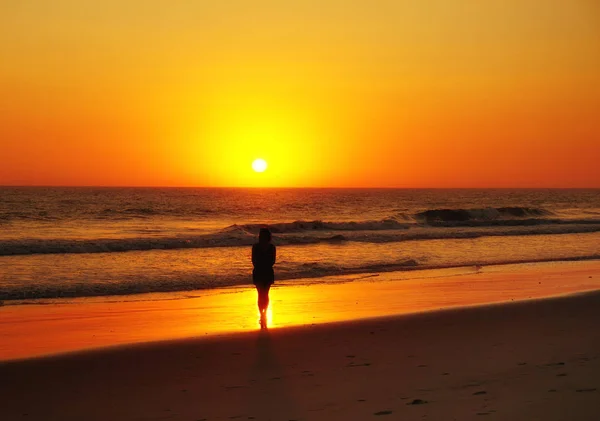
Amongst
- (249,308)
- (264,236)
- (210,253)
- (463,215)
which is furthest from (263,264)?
(463,215)

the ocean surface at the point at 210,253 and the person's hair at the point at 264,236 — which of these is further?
the ocean surface at the point at 210,253

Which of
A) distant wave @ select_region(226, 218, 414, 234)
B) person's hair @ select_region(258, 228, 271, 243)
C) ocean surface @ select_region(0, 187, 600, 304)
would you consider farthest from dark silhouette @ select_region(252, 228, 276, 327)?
distant wave @ select_region(226, 218, 414, 234)

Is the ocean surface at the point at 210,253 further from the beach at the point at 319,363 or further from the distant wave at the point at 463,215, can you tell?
the distant wave at the point at 463,215

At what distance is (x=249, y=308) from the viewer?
1441 cm

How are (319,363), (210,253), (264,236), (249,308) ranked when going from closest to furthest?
1. (319,363)
2. (264,236)
3. (249,308)
4. (210,253)

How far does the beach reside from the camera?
6.76 m

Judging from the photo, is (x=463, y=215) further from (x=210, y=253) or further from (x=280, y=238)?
(x=210, y=253)

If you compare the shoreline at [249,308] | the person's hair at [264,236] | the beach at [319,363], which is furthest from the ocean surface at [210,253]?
the person's hair at [264,236]

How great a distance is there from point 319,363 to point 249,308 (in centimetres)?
577

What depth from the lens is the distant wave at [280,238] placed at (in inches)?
1176

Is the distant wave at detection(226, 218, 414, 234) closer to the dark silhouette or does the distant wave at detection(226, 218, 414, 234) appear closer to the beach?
the beach

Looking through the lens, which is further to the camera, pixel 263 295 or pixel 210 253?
pixel 210 253

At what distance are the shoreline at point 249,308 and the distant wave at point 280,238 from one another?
1367 cm

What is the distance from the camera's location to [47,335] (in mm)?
11445
